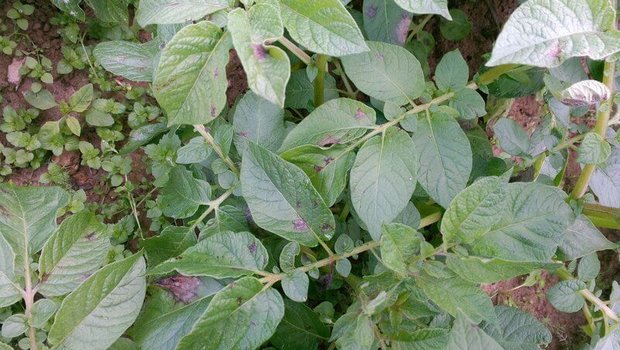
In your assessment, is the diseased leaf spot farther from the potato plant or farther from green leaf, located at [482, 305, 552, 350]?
green leaf, located at [482, 305, 552, 350]

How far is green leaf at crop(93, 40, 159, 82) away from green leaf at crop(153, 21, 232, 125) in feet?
0.96

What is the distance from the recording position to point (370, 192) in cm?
109

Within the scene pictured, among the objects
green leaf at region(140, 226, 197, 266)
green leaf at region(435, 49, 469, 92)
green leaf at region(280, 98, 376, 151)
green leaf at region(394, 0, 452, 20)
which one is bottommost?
green leaf at region(140, 226, 197, 266)

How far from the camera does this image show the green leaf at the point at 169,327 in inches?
43.9

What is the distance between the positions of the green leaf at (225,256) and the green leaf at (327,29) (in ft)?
1.32

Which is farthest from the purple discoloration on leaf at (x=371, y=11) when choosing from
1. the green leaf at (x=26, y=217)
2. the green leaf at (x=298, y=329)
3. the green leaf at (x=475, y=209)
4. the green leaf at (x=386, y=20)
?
the green leaf at (x=26, y=217)

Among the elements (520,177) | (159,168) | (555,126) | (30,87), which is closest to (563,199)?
(555,126)

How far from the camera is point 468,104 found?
119 centimetres

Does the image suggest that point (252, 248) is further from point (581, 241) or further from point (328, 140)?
point (581, 241)

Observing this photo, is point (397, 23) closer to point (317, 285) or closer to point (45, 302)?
point (317, 285)

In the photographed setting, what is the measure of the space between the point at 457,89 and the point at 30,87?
1.28 meters

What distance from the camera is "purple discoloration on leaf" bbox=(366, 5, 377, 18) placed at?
1.38 m

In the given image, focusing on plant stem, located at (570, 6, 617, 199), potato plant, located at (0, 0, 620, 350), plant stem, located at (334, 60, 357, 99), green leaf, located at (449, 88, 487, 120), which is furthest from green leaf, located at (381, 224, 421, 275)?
plant stem, located at (334, 60, 357, 99)

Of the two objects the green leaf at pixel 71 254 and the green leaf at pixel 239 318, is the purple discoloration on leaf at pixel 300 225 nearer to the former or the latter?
the green leaf at pixel 239 318
